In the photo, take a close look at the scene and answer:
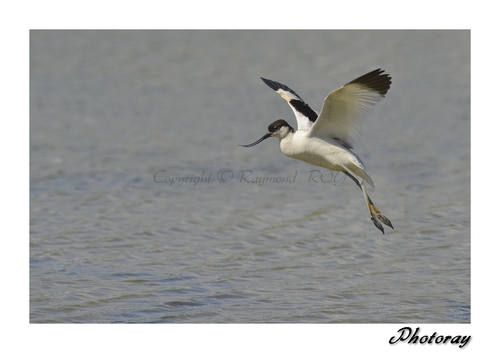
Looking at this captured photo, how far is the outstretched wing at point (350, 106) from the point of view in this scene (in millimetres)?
6867

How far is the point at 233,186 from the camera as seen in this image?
10953 millimetres

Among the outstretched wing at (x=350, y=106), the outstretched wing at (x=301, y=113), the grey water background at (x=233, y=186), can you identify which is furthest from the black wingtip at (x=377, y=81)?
the grey water background at (x=233, y=186)

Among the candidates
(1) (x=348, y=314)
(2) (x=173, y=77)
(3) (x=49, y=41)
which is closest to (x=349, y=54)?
(2) (x=173, y=77)

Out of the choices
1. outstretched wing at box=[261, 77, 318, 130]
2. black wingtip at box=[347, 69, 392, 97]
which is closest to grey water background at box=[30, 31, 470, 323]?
outstretched wing at box=[261, 77, 318, 130]

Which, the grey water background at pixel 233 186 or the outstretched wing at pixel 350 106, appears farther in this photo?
the grey water background at pixel 233 186

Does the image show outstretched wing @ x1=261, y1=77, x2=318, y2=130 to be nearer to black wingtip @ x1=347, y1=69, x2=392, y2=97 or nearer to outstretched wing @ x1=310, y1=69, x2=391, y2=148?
outstretched wing @ x1=310, y1=69, x2=391, y2=148

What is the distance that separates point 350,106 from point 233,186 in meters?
4.04

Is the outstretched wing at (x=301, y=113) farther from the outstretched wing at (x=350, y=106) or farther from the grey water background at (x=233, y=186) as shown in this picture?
the grey water background at (x=233, y=186)

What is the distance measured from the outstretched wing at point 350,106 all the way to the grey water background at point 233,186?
1406mm

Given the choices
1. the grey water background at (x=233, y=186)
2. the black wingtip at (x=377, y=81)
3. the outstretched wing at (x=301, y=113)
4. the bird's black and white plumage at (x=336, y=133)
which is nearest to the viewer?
the black wingtip at (x=377, y=81)

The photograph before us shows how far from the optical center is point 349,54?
16.4 m

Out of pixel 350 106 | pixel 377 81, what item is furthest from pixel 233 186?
pixel 377 81

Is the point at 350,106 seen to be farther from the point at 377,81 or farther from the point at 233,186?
the point at 233,186

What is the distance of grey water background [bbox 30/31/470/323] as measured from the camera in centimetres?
734
